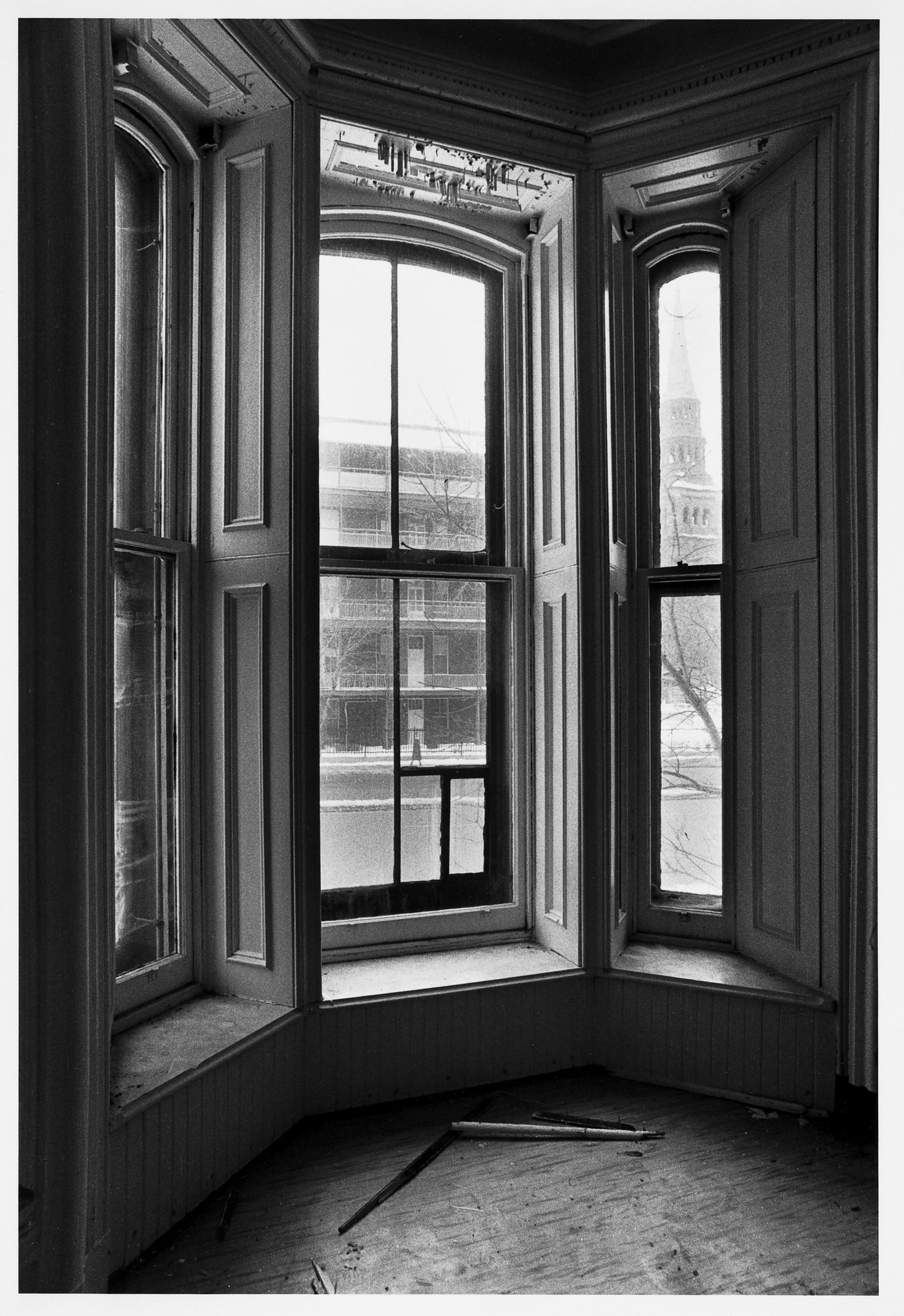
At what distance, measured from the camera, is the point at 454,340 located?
309 cm

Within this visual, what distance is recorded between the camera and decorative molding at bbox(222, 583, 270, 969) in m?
2.49

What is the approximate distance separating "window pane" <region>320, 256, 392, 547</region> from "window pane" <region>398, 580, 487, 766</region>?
26cm

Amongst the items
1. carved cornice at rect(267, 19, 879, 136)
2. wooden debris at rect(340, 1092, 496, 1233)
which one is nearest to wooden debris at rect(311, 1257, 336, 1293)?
wooden debris at rect(340, 1092, 496, 1233)

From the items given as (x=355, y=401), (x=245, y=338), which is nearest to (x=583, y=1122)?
(x=355, y=401)

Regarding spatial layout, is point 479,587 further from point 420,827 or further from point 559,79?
point 559,79

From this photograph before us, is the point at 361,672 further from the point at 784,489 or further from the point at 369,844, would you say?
the point at 784,489

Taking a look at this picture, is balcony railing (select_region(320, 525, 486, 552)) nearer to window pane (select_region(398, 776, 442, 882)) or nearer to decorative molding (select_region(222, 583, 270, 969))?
decorative molding (select_region(222, 583, 270, 969))

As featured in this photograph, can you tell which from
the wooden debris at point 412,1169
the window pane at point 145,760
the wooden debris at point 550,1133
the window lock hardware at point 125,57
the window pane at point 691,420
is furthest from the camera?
the window pane at point 691,420

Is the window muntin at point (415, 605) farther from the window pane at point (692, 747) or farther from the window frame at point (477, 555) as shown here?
the window pane at point (692, 747)

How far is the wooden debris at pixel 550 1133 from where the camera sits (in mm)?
2439

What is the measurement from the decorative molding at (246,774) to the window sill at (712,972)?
119cm

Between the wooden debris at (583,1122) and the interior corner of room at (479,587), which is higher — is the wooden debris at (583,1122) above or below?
below

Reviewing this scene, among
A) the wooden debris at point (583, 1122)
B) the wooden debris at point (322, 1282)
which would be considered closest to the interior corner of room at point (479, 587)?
the wooden debris at point (322, 1282)
